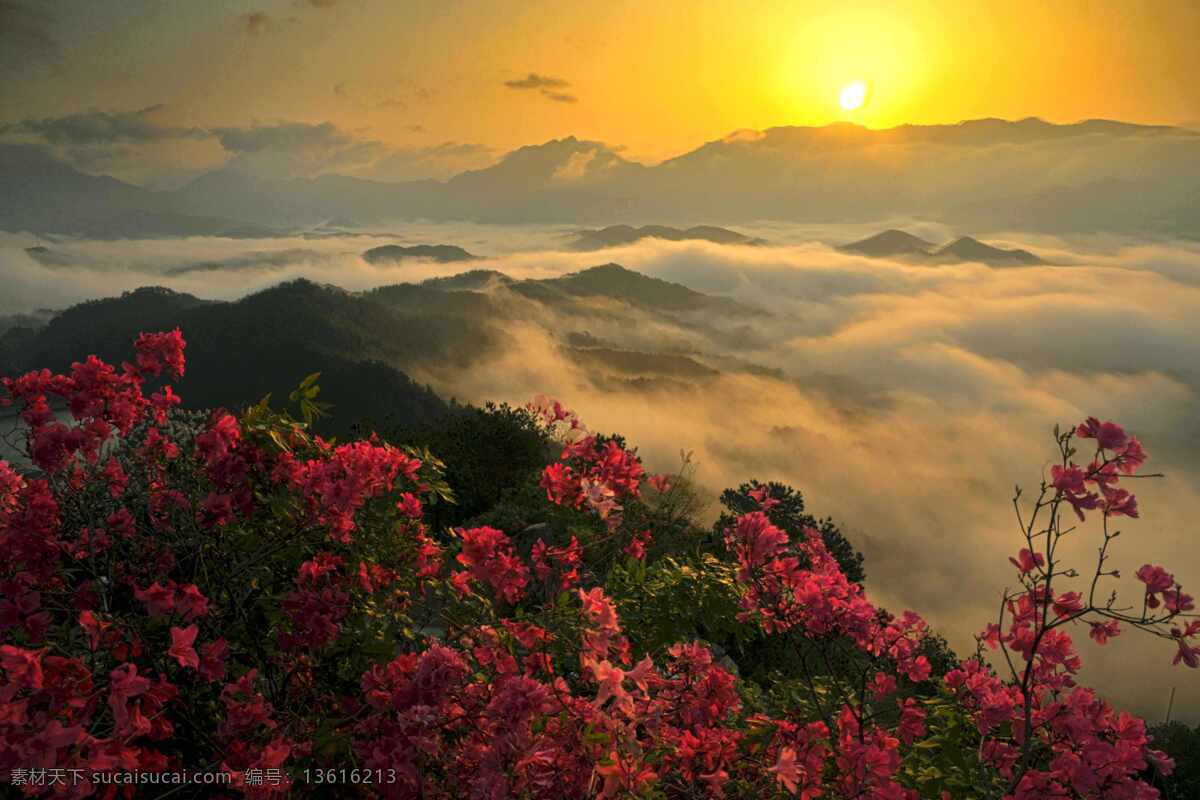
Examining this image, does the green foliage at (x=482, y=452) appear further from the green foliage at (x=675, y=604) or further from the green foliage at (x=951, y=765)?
the green foliage at (x=951, y=765)

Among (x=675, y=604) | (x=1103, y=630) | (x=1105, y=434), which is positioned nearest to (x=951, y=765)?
(x=1103, y=630)

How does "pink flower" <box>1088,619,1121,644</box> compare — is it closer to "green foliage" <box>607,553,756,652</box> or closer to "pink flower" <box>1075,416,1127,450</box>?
"pink flower" <box>1075,416,1127,450</box>

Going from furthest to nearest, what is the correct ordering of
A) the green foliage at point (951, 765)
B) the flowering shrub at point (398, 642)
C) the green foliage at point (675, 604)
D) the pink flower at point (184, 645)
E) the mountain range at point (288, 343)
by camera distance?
the mountain range at point (288, 343) < the green foliage at point (675, 604) < the green foliage at point (951, 765) < the flowering shrub at point (398, 642) < the pink flower at point (184, 645)

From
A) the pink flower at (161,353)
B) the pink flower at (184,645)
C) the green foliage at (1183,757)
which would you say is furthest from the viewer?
the green foliage at (1183,757)

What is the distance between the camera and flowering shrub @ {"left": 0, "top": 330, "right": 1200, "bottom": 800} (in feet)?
9.31

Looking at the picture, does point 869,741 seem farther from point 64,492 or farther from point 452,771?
point 64,492

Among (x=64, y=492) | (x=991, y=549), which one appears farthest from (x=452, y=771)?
(x=991, y=549)

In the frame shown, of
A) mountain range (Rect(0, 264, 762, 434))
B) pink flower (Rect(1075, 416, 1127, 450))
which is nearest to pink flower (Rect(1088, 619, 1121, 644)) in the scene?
pink flower (Rect(1075, 416, 1127, 450))

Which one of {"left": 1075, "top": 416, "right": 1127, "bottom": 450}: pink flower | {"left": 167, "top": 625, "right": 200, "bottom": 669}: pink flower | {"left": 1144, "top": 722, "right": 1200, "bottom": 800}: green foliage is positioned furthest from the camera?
{"left": 1144, "top": 722, "right": 1200, "bottom": 800}: green foliage

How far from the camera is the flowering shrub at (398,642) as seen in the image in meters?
2.84

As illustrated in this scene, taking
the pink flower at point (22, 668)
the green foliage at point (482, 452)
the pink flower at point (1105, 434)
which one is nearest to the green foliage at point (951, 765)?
the pink flower at point (1105, 434)

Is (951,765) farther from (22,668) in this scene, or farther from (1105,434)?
(22,668)

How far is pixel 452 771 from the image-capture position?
3078 millimetres

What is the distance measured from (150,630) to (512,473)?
68.6 feet
